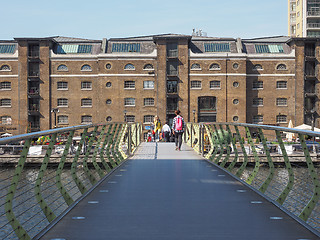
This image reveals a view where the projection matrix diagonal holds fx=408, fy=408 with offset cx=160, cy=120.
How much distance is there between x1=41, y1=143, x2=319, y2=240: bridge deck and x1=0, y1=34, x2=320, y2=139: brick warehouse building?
139 ft

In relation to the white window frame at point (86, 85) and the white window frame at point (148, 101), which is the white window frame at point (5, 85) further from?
the white window frame at point (148, 101)

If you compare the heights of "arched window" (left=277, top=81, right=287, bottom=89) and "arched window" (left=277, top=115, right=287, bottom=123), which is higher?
"arched window" (left=277, top=81, right=287, bottom=89)

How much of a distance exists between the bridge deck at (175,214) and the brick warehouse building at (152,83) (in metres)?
42.4

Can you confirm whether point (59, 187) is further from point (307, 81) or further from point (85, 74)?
point (307, 81)

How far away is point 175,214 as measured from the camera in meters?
4.88

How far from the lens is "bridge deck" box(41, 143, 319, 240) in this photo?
4.03m

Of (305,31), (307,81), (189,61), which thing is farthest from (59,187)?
(305,31)

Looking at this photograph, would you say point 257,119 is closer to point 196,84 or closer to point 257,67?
point 257,67

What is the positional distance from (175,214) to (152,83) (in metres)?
45.8

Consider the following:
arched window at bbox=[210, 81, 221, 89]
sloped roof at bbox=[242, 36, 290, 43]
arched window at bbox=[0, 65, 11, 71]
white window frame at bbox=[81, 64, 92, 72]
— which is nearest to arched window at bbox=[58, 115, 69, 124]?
white window frame at bbox=[81, 64, 92, 72]

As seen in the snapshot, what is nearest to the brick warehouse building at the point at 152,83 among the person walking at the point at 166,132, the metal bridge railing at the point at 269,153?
the metal bridge railing at the point at 269,153

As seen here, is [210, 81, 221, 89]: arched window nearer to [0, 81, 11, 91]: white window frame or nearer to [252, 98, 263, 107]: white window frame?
[252, 98, 263, 107]: white window frame

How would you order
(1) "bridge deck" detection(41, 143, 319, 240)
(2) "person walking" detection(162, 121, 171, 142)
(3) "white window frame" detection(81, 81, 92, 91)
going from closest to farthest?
(1) "bridge deck" detection(41, 143, 319, 240)
(2) "person walking" detection(162, 121, 171, 142)
(3) "white window frame" detection(81, 81, 92, 91)

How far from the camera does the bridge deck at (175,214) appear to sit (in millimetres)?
4031
